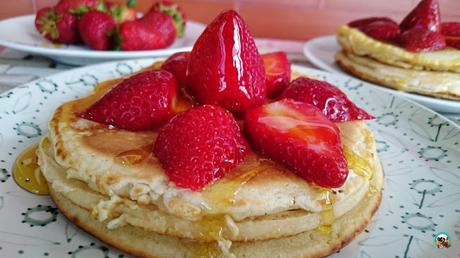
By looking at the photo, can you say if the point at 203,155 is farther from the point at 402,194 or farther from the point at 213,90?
the point at 402,194

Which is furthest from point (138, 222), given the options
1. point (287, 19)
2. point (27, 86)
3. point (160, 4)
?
point (287, 19)

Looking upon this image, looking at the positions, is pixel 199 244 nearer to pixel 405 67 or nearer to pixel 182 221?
pixel 182 221

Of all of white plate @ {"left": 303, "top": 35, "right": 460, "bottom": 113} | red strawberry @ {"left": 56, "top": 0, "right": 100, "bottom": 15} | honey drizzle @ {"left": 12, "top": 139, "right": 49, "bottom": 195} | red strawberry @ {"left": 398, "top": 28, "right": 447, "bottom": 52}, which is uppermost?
red strawberry @ {"left": 398, "top": 28, "right": 447, "bottom": 52}

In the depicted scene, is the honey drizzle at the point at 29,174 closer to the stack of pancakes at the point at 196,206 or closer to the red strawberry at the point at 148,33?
the stack of pancakes at the point at 196,206

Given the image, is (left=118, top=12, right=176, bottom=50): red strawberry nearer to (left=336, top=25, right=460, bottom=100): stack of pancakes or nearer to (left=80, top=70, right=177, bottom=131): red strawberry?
(left=336, top=25, right=460, bottom=100): stack of pancakes

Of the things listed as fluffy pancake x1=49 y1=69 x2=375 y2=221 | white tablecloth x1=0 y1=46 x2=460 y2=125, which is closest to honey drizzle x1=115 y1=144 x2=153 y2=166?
fluffy pancake x1=49 y1=69 x2=375 y2=221
